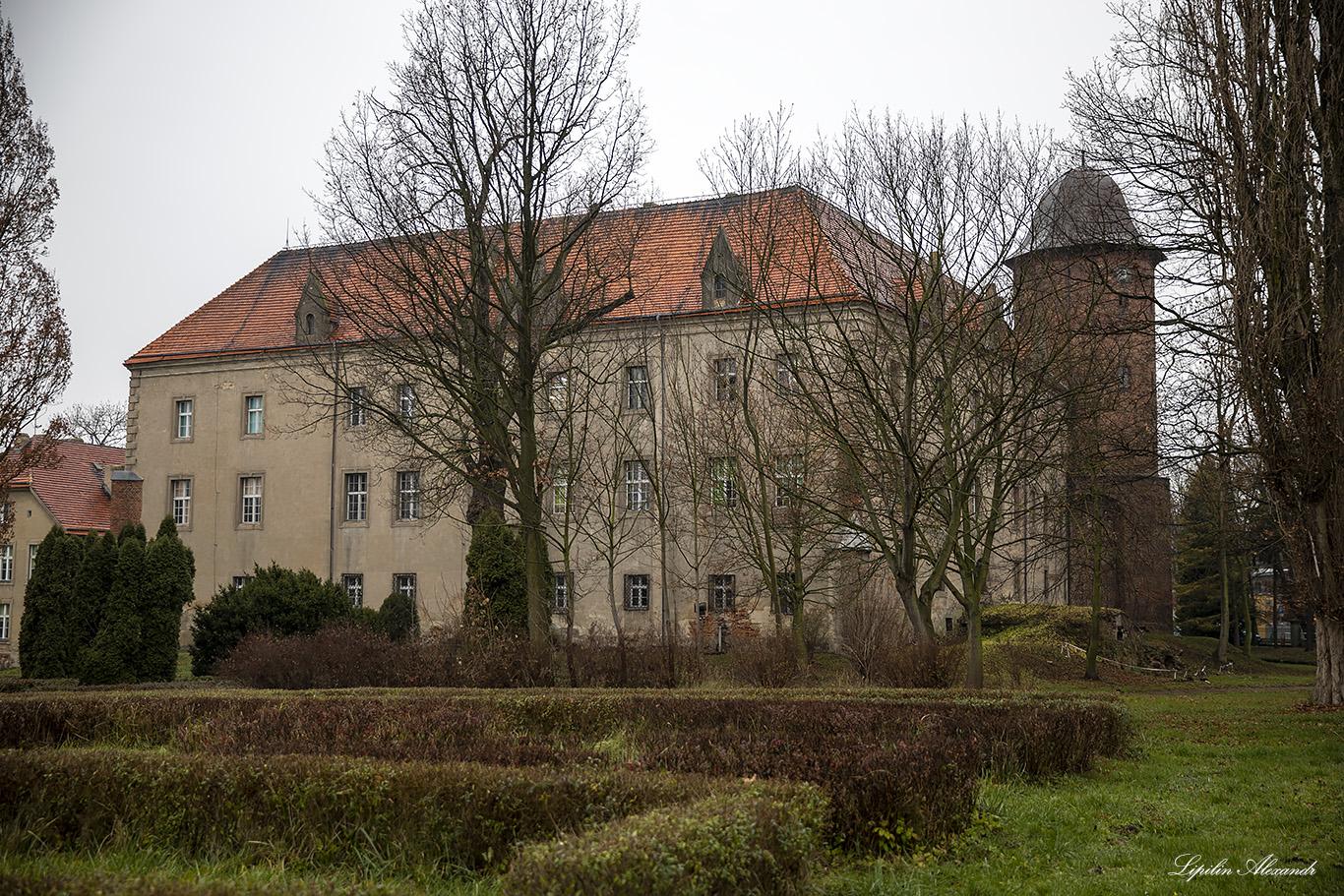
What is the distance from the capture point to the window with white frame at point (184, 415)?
36531 mm

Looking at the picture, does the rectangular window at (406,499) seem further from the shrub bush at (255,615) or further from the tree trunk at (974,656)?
the tree trunk at (974,656)

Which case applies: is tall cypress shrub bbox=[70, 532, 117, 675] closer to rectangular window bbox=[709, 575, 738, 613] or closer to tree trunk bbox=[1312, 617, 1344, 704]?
rectangular window bbox=[709, 575, 738, 613]

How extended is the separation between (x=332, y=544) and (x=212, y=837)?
1159 inches

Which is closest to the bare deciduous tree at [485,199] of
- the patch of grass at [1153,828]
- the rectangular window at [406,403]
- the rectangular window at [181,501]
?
the rectangular window at [406,403]

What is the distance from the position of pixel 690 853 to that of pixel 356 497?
31882mm

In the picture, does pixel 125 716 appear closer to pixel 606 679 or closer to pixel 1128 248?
pixel 606 679

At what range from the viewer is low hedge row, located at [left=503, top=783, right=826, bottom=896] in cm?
424

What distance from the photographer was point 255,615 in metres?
20.5

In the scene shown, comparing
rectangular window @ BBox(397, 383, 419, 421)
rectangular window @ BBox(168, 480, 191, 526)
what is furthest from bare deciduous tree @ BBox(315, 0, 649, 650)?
rectangular window @ BBox(168, 480, 191, 526)

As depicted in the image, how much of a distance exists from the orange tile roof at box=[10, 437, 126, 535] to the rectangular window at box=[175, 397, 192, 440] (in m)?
3.38

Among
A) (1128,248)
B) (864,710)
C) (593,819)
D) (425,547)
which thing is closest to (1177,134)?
(1128,248)

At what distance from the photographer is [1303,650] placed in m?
43.2

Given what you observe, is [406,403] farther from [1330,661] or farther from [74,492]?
[1330,661]

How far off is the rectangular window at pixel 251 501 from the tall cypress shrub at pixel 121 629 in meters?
16.3
